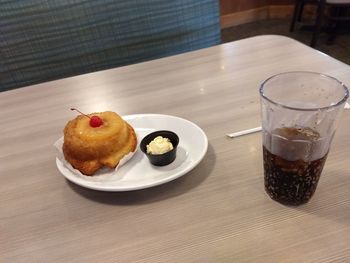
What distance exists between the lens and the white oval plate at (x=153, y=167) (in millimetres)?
634

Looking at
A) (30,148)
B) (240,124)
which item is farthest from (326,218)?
(30,148)

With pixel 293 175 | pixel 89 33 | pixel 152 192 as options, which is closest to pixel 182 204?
pixel 152 192

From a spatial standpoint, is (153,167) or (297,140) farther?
(153,167)

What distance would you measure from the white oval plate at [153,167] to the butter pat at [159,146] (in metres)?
0.03

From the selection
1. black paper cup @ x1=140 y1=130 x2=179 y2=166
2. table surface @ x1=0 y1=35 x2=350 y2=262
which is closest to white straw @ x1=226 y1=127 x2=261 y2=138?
table surface @ x1=0 y1=35 x2=350 y2=262

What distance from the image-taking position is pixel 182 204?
61 centimetres

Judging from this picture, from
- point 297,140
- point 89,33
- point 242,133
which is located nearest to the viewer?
point 297,140

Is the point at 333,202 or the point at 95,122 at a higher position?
the point at 95,122

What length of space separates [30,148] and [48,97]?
269 millimetres

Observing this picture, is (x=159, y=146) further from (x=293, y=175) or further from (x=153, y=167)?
(x=293, y=175)

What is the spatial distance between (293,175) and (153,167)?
0.90ft

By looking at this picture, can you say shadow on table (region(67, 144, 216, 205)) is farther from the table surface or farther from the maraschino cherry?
the maraschino cherry

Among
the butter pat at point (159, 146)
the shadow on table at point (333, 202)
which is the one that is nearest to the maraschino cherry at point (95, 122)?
the butter pat at point (159, 146)

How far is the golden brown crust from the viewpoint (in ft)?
2.20
